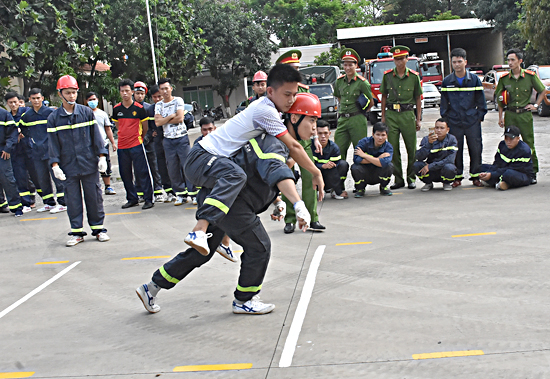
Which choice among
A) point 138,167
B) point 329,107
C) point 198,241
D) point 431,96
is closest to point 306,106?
point 198,241

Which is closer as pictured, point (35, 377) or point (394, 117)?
point (35, 377)

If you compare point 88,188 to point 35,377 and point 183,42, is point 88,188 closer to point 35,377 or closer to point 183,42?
point 35,377

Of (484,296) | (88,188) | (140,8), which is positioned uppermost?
(140,8)

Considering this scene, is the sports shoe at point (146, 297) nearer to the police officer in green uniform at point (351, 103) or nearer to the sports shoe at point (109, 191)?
the police officer in green uniform at point (351, 103)

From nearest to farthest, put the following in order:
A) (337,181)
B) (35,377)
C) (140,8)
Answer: (35,377), (337,181), (140,8)

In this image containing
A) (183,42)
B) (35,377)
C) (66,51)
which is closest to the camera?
(35,377)

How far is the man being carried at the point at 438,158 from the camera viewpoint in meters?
9.55

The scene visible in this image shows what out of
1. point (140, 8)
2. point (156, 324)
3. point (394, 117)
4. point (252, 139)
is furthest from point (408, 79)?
point (140, 8)

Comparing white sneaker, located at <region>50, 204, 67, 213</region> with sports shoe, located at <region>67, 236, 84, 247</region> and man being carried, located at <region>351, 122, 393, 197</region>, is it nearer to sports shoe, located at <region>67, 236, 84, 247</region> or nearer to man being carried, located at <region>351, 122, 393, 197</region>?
sports shoe, located at <region>67, 236, 84, 247</region>

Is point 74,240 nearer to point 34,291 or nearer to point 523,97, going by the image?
point 34,291

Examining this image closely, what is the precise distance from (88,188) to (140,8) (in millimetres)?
Result: 23192

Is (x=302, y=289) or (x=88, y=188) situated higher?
(x=88, y=188)

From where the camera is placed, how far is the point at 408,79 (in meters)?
9.95

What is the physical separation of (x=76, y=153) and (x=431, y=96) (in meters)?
22.9
